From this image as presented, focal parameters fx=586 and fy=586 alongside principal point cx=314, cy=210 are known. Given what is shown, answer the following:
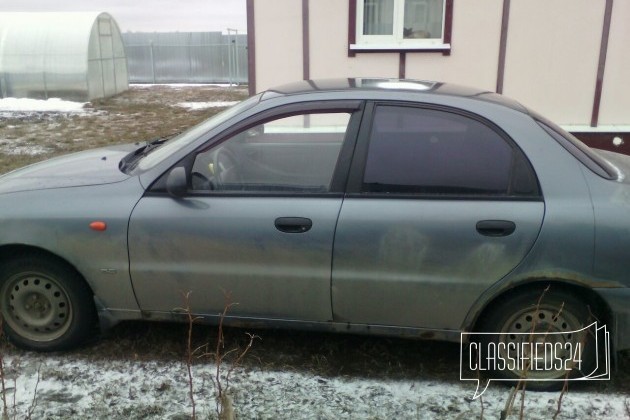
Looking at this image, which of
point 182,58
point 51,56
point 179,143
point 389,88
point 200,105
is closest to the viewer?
point 389,88

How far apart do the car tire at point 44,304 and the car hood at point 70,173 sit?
0.46 metres

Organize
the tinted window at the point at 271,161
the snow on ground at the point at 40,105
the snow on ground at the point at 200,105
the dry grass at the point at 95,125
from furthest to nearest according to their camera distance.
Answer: the snow on ground at the point at 200,105, the snow on ground at the point at 40,105, the dry grass at the point at 95,125, the tinted window at the point at 271,161

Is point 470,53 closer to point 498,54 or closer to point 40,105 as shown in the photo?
point 498,54

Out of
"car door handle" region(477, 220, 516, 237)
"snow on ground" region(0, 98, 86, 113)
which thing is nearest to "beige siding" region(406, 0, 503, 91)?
Result: "car door handle" region(477, 220, 516, 237)

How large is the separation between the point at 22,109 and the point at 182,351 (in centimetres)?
1419

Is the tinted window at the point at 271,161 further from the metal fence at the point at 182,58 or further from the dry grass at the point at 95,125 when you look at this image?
the metal fence at the point at 182,58

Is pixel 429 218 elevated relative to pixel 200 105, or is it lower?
elevated

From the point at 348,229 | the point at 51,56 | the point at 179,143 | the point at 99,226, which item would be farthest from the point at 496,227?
the point at 51,56

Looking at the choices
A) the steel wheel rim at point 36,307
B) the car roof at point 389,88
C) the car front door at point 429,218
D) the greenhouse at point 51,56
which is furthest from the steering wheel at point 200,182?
the greenhouse at point 51,56

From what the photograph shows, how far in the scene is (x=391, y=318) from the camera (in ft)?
10.6

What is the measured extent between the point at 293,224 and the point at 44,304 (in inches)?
64.0

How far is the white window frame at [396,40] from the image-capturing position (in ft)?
26.5

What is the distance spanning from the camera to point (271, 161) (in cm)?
347

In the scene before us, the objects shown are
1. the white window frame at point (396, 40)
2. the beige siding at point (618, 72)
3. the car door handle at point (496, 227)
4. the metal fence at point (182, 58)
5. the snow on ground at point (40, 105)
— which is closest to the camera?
the car door handle at point (496, 227)
